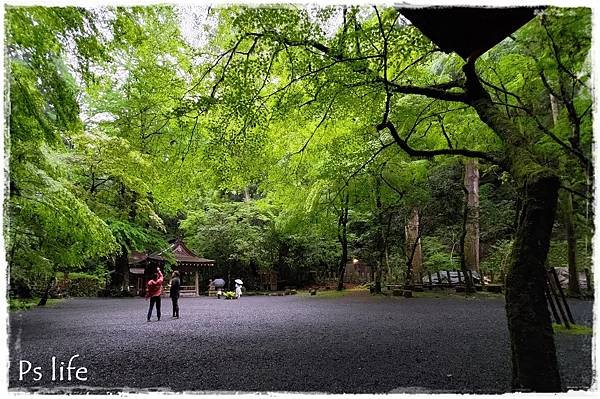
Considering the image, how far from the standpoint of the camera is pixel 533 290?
84.7 inches

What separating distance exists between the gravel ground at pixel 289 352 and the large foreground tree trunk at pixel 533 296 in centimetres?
63

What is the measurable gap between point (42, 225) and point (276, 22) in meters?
3.88

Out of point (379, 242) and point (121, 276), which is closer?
point (379, 242)

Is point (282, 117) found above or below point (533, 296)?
above

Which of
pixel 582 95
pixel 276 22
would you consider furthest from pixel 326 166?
pixel 582 95

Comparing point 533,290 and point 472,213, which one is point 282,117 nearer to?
point 533,290

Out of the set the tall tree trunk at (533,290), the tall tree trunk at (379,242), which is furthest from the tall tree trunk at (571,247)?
the tall tree trunk at (533,290)

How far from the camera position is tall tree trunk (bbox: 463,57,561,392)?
2.09 meters

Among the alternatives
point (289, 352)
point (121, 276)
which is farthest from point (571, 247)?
point (121, 276)

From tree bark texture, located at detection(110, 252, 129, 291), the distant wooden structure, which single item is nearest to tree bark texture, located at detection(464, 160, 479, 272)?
the distant wooden structure

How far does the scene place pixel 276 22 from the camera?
331 cm

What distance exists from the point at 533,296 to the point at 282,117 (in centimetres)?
321

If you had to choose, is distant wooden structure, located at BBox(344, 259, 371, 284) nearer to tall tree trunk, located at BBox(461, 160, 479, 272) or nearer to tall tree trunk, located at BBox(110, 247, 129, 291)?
tall tree trunk, located at BBox(461, 160, 479, 272)

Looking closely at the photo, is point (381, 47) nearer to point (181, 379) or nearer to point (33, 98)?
point (33, 98)
